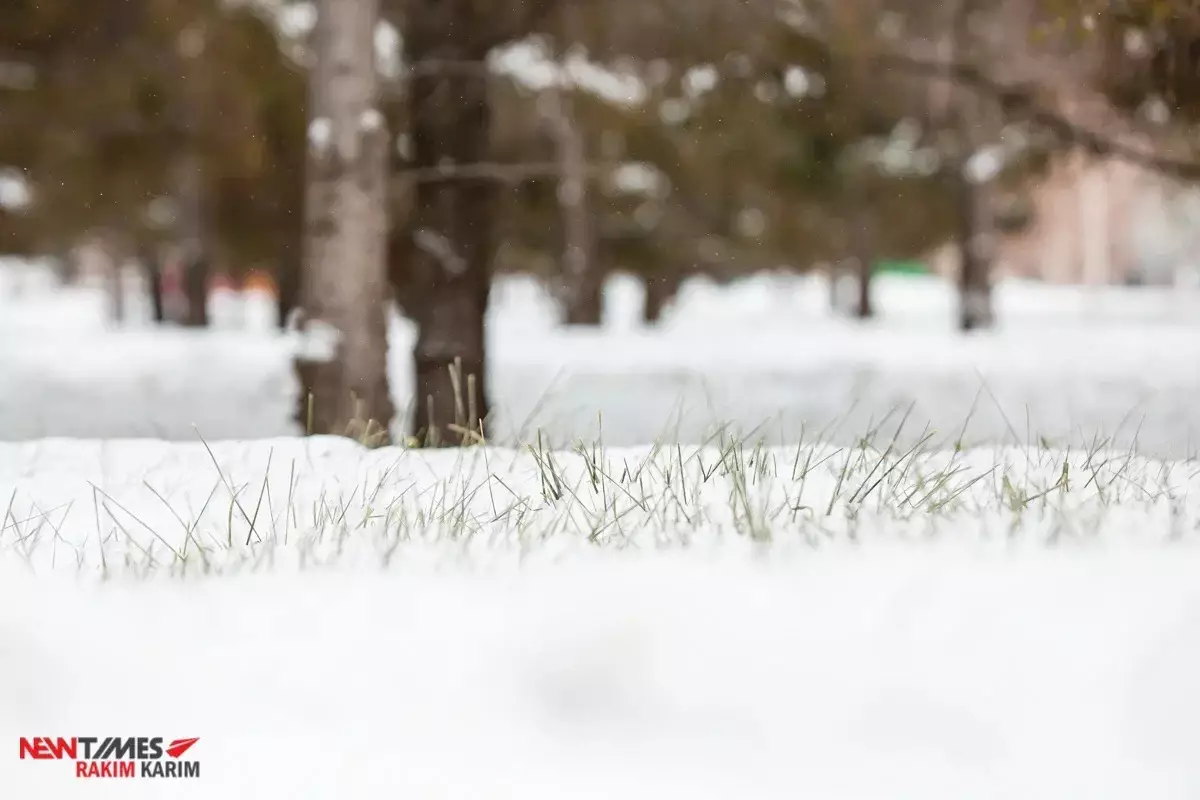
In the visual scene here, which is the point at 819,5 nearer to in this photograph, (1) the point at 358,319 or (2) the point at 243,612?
(1) the point at 358,319

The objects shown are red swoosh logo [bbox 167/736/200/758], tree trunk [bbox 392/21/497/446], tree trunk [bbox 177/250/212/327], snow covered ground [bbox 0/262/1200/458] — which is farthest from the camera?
tree trunk [bbox 177/250/212/327]

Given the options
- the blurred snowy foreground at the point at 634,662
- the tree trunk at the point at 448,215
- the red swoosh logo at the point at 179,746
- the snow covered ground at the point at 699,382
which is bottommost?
the red swoosh logo at the point at 179,746

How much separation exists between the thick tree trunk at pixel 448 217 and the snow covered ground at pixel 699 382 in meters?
0.78

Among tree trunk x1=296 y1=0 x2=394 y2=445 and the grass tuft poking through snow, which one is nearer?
the grass tuft poking through snow

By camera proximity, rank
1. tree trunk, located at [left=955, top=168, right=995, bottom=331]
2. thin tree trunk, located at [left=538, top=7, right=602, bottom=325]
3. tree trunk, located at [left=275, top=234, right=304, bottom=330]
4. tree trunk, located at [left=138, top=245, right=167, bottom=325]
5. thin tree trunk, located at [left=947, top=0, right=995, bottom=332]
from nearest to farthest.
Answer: thin tree trunk, located at [left=538, top=7, right=602, bottom=325], tree trunk, located at [left=275, top=234, right=304, bottom=330], thin tree trunk, located at [left=947, top=0, right=995, bottom=332], tree trunk, located at [left=955, top=168, right=995, bottom=331], tree trunk, located at [left=138, top=245, right=167, bottom=325]

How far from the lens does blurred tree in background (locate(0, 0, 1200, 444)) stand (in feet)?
25.7

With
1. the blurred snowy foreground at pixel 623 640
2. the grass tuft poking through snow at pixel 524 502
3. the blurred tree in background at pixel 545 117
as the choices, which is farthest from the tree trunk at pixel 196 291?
the blurred snowy foreground at pixel 623 640

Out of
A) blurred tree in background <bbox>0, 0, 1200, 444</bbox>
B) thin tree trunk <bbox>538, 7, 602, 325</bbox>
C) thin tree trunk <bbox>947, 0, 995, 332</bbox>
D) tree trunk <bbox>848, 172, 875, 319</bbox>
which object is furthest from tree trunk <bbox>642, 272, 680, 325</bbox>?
thin tree trunk <bbox>947, 0, 995, 332</bbox>

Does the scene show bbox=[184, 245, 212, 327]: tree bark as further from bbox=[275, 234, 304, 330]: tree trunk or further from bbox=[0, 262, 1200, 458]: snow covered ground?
bbox=[275, 234, 304, 330]: tree trunk

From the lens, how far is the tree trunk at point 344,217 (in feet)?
21.5

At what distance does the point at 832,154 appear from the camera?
1317 cm

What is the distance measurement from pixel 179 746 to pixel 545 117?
47.2ft

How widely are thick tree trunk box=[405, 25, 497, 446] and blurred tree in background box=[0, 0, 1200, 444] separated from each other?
0.02 meters

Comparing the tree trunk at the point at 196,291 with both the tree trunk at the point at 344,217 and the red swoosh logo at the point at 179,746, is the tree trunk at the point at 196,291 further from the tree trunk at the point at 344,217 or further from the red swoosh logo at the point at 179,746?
the red swoosh logo at the point at 179,746
